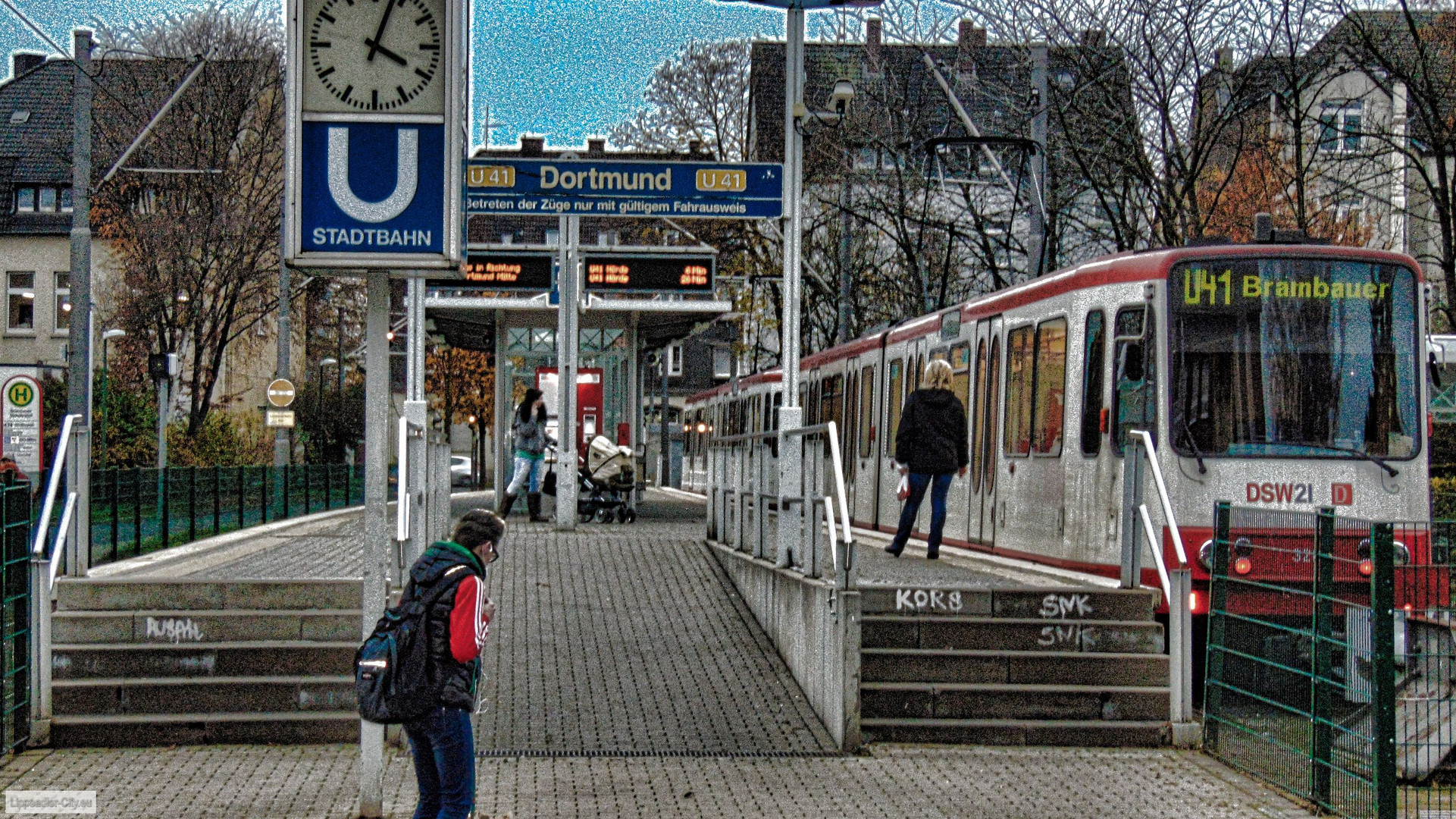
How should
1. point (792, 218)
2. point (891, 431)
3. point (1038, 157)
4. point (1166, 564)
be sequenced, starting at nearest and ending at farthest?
point (1166, 564)
point (792, 218)
point (1038, 157)
point (891, 431)

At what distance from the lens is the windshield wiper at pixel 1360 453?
12867mm

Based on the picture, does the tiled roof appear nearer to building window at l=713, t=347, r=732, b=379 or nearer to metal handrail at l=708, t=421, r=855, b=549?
building window at l=713, t=347, r=732, b=379

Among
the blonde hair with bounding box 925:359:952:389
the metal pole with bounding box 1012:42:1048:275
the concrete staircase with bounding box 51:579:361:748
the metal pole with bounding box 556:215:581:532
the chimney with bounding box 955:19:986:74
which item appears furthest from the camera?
the chimney with bounding box 955:19:986:74

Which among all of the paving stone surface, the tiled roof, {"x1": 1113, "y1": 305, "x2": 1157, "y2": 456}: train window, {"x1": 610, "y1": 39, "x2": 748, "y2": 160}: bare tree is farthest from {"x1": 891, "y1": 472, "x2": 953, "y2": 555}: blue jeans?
the tiled roof

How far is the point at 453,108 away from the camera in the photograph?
8484 mm

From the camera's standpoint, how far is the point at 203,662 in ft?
37.3

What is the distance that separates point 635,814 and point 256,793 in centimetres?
206

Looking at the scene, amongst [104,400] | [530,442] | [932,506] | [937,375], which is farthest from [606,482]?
[104,400]

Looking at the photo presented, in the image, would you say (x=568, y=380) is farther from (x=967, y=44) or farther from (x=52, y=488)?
(x=52, y=488)

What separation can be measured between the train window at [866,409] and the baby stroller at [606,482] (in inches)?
119

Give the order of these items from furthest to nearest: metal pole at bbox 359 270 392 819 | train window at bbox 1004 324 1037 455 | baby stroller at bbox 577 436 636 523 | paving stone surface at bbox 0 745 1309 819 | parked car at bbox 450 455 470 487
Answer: parked car at bbox 450 455 470 487 < baby stroller at bbox 577 436 636 523 < train window at bbox 1004 324 1037 455 < paving stone surface at bbox 0 745 1309 819 < metal pole at bbox 359 270 392 819

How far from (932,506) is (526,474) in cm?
758

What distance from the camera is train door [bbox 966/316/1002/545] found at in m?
16.6

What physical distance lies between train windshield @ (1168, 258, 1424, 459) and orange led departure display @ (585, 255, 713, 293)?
11.5 m
